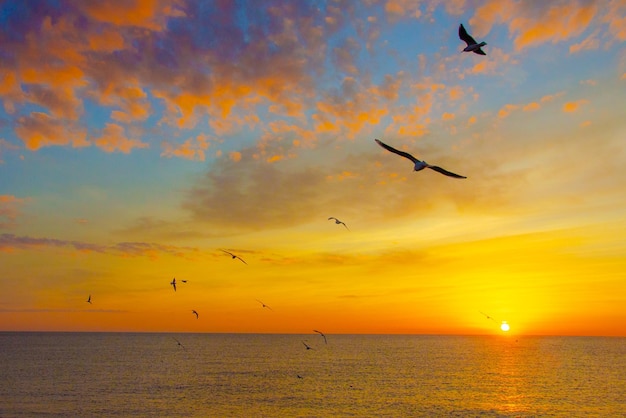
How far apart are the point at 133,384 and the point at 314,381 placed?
95.9ft

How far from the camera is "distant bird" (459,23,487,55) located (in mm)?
21062

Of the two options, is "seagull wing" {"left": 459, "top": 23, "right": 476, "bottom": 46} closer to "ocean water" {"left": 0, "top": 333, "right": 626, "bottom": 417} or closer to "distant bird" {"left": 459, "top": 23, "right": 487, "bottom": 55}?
"distant bird" {"left": 459, "top": 23, "right": 487, "bottom": 55}

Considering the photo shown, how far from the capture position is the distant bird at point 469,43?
21062 millimetres

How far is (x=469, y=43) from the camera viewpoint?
21.7 metres

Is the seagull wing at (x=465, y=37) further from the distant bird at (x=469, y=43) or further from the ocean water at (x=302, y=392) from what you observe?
the ocean water at (x=302, y=392)

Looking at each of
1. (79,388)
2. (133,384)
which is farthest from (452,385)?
(79,388)

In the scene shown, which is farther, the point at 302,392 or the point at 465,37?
the point at 302,392

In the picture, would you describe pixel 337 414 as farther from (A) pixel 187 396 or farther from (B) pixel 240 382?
(B) pixel 240 382

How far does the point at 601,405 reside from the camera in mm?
61312

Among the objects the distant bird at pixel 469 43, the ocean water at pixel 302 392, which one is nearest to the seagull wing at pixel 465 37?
the distant bird at pixel 469 43

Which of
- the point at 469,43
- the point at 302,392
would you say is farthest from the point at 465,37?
the point at 302,392

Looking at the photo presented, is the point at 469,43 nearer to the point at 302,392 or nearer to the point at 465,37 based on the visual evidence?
the point at 465,37

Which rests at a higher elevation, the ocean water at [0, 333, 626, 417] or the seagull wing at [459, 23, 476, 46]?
the seagull wing at [459, 23, 476, 46]

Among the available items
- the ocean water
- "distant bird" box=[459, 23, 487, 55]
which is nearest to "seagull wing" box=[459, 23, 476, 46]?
"distant bird" box=[459, 23, 487, 55]
